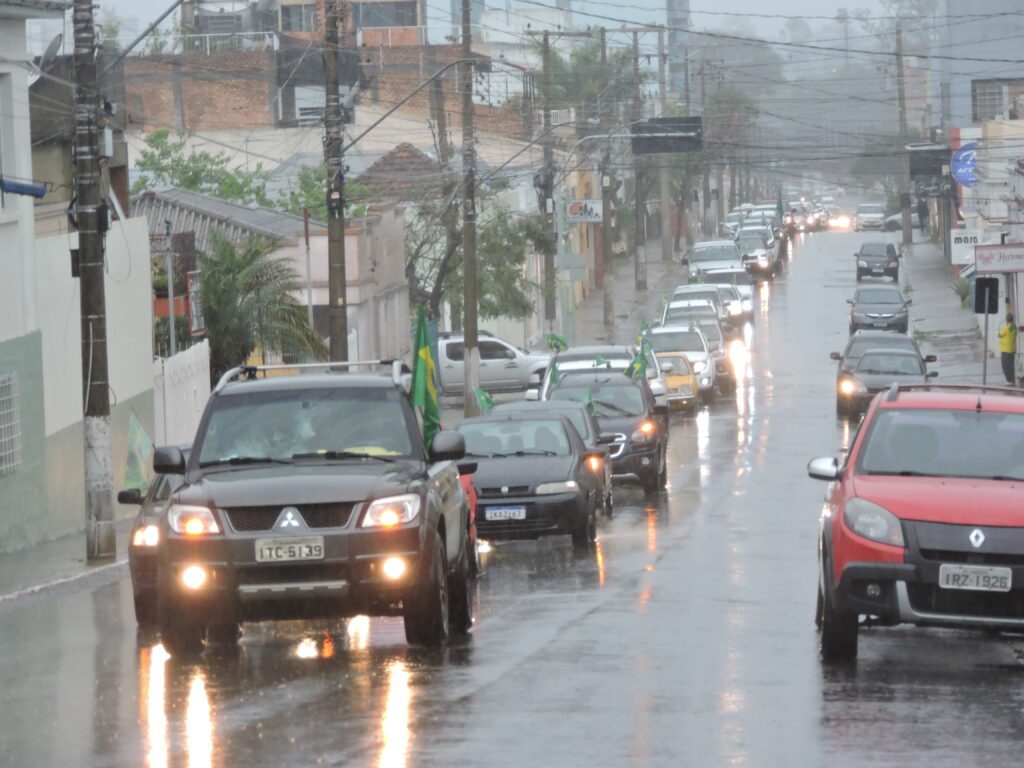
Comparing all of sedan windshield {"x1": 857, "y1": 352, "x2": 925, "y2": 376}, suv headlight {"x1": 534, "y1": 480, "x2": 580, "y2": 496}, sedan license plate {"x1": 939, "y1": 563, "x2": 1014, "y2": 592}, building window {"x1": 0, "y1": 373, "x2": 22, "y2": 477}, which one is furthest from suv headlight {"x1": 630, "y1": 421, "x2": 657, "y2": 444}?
sedan license plate {"x1": 939, "y1": 563, "x2": 1014, "y2": 592}

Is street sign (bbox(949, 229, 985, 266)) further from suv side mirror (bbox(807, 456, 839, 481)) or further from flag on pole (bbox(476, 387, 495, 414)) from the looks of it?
suv side mirror (bbox(807, 456, 839, 481))

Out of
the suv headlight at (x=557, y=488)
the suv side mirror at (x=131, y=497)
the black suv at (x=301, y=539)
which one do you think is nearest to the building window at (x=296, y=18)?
the suv headlight at (x=557, y=488)

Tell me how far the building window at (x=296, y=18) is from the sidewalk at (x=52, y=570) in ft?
252

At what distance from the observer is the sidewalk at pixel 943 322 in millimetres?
54781

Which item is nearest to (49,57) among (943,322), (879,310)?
(879,310)

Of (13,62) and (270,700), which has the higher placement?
(13,62)

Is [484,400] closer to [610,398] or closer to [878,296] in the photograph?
[610,398]

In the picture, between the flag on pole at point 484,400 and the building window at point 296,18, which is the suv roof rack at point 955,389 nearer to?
the flag on pole at point 484,400

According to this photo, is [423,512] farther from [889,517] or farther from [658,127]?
[658,127]

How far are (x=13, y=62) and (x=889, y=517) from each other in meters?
16.3

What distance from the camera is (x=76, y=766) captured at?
30.2 ft

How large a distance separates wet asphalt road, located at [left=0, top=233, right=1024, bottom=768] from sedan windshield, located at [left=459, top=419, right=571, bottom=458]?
299 centimetres

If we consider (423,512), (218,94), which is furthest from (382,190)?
(423,512)

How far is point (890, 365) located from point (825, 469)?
30.0 metres
